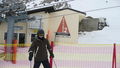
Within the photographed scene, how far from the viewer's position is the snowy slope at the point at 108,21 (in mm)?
28969

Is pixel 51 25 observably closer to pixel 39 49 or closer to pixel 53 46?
pixel 53 46

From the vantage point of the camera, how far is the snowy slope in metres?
29.0

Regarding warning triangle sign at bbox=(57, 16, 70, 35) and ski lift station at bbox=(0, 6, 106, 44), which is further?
warning triangle sign at bbox=(57, 16, 70, 35)

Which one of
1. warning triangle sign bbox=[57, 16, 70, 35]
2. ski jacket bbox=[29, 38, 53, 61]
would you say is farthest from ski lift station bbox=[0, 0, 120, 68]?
ski jacket bbox=[29, 38, 53, 61]

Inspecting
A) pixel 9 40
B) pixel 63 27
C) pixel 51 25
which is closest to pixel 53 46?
pixel 9 40

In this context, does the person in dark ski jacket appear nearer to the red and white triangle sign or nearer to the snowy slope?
the red and white triangle sign

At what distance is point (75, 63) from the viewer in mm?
10539

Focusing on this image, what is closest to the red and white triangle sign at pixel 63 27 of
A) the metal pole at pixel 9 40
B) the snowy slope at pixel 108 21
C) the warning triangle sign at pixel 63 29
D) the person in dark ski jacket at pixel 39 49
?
the warning triangle sign at pixel 63 29

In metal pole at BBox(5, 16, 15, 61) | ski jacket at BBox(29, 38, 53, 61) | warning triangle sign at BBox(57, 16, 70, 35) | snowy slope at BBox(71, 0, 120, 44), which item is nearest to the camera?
ski jacket at BBox(29, 38, 53, 61)

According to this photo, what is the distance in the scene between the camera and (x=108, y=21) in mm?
36062

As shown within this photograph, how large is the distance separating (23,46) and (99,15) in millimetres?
25848

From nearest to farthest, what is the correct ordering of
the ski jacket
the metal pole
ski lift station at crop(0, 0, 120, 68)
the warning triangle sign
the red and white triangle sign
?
the ski jacket
ski lift station at crop(0, 0, 120, 68)
the metal pole
the red and white triangle sign
the warning triangle sign

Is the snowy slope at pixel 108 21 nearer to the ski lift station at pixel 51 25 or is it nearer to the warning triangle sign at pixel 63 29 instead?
the ski lift station at pixel 51 25

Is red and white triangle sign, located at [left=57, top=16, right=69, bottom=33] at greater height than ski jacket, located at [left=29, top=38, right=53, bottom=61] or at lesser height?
greater
